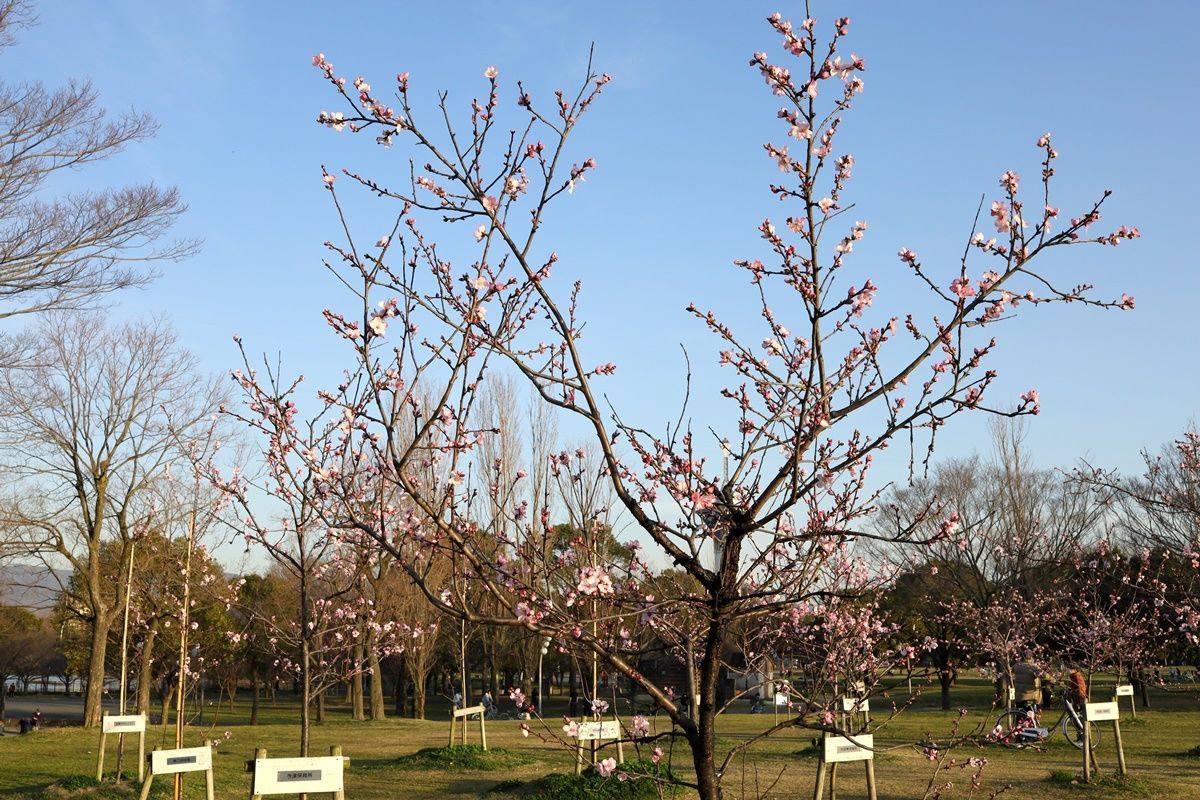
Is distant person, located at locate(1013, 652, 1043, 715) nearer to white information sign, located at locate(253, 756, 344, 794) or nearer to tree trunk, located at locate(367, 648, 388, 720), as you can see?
tree trunk, located at locate(367, 648, 388, 720)

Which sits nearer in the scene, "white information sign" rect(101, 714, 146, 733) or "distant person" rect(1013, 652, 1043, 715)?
"white information sign" rect(101, 714, 146, 733)

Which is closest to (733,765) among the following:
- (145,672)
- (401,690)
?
(145,672)

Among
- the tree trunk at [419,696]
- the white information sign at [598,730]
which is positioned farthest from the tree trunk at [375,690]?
the white information sign at [598,730]

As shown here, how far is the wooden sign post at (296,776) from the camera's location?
5.75m

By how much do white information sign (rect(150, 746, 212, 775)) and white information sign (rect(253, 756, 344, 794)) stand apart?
2112mm

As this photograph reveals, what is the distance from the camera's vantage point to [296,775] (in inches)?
230

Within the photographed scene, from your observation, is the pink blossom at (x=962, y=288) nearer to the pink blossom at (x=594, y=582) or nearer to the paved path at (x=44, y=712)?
the pink blossom at (x=594, y=582)

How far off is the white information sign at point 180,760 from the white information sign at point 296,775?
2.11 m

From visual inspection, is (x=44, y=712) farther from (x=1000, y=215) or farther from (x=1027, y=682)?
(x=1000, y=215)

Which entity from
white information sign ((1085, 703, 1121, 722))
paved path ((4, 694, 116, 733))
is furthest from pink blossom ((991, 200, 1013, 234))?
paved path ((4, 694, 116, 733))

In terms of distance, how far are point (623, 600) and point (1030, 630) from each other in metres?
23.3

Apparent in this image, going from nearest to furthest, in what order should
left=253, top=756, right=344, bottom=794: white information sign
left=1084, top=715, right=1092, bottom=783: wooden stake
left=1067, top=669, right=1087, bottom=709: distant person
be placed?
left=253, top=756, right=344, bottom=794: white information sign → left=1084, top=715, right=1092, bottom=783: wooden stake → left=1067, top=669, right=1087, bottom=709: distant person

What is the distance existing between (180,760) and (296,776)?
8.29 ft

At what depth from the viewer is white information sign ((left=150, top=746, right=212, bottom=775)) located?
761 centimetres
